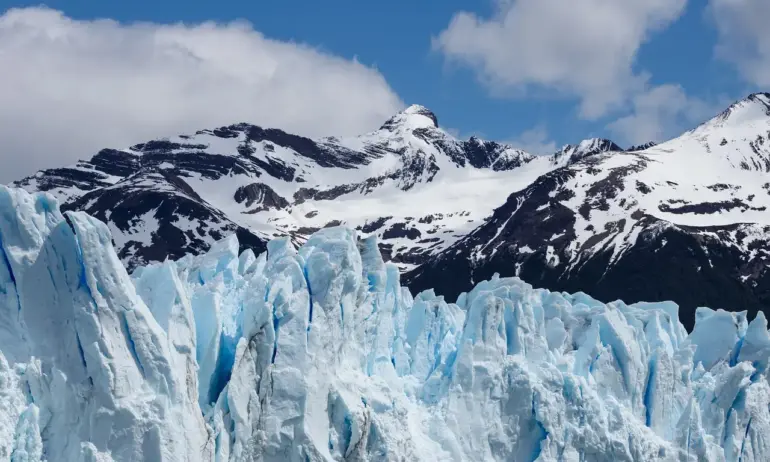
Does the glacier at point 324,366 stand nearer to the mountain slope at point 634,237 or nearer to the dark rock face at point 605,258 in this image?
the mountain slope at point 634,237

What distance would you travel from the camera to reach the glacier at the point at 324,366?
26266mm

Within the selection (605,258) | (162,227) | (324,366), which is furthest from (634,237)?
(324,366)

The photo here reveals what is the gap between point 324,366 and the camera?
32000 millimetres

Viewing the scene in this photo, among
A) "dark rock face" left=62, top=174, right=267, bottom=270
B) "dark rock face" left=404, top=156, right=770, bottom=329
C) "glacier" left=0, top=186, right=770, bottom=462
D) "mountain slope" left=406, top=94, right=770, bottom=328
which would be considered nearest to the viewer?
"glacier" left=0, top=186, right=770, bottom=462

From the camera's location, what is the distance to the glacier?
1034 inches

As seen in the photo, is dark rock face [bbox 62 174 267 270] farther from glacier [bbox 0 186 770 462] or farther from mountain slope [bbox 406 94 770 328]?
glacier [bbox 0 186 770 462]

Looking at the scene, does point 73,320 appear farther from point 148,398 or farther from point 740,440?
point 740,440

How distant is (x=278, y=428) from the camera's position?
30.3 m

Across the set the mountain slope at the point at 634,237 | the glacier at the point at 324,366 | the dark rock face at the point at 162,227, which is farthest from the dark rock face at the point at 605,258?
the glacier at the point at 324,366

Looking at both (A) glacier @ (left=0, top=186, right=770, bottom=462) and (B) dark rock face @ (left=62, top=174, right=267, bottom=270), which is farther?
(B) dark rock face @ (left=62, top=174, right=267, bottom=270)

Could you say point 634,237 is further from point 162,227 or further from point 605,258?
point 162,227

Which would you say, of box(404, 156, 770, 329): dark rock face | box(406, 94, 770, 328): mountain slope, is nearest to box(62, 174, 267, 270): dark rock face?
box(404, 156, 770, 329): dark rock face

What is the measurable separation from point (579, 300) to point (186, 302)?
104ft

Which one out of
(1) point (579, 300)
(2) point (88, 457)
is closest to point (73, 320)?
(2) point (88, 457)
